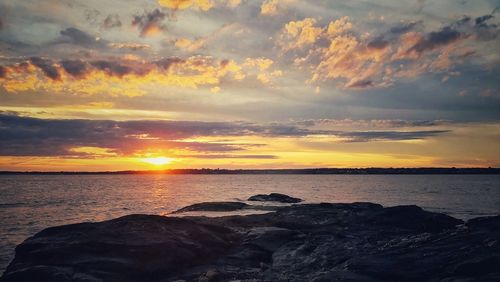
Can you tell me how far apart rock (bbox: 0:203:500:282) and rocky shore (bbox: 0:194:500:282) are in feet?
0.12

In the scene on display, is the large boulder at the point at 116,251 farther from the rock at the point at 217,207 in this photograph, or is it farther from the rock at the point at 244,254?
the rock at the point at 217,207

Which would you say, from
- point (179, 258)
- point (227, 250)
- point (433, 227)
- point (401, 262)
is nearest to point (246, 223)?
point (227, 250)

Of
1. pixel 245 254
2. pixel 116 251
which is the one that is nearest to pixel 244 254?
pixel 245 254

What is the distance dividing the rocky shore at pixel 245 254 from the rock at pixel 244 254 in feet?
0.12

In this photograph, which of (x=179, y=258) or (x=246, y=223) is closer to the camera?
(x=179, y=258)

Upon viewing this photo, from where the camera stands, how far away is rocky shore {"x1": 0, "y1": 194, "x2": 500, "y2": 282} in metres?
13.8

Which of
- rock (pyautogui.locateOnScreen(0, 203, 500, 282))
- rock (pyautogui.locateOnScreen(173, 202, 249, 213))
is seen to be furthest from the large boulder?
rock (pyautogui.locateOnScreen(173, 202, 249, 213))

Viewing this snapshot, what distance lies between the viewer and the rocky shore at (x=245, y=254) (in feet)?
45.2

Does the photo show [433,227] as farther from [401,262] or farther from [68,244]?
[68,244]

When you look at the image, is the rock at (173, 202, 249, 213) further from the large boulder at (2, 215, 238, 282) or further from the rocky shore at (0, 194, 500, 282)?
the large boulder at (2, 215, 238, 282)

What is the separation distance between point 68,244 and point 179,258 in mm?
4985

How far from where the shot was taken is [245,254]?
61.6ft

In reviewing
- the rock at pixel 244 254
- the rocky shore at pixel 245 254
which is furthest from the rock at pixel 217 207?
the rock at pixel 244 254

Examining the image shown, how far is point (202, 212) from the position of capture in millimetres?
41156
